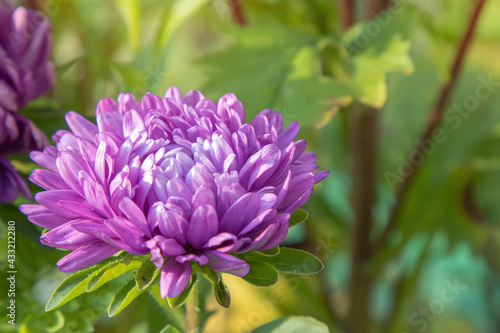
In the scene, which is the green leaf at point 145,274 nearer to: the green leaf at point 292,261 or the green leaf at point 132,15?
the green leaf at point 292,261

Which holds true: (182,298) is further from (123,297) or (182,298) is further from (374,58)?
(374,58)

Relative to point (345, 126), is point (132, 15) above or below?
above

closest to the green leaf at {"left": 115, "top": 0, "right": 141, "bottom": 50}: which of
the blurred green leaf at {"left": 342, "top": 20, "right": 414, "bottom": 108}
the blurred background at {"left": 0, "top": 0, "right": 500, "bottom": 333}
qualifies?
the blurred background at {"left": 0, "top": 0, "right": 500, "bottom": 333}

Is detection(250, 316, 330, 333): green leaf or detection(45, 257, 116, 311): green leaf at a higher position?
detection(45, 257, 116, 311): green leaf

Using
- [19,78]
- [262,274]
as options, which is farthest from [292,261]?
[19,78]

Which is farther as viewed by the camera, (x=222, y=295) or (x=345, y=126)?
(x=345, y=126)

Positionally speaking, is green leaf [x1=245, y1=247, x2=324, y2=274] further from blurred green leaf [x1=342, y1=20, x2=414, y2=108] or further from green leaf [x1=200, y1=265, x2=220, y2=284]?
blurred green leaf [x1=342, y1=20, x2=414, y2=108]
